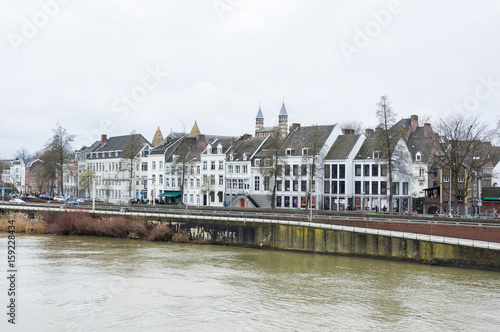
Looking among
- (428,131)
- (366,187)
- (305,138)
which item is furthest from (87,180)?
(428,131)

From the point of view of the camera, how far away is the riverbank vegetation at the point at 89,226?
53.1m

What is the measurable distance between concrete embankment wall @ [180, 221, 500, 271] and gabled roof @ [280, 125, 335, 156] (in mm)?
21562

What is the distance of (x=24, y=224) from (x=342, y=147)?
3979 centimetres

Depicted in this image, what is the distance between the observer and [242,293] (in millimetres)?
30297

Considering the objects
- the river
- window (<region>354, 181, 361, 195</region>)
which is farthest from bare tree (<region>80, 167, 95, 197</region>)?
the river

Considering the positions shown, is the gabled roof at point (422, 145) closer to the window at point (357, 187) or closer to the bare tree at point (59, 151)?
the window at point (357, 187)

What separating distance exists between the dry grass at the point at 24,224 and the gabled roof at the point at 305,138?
31.0 metres

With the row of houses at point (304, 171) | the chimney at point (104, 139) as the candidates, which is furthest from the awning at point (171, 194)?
the chimney at point (104, 139)

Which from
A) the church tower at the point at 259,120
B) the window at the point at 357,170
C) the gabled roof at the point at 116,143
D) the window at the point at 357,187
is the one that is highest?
the church tower at the point at 259,120

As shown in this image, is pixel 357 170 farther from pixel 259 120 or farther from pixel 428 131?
pixel 259 120

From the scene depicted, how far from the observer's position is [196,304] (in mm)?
27953

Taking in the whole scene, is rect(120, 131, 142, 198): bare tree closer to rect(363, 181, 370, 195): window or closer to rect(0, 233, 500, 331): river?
rect(363, 181, 370, 195): window

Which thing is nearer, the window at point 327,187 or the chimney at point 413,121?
the window at point 327,187

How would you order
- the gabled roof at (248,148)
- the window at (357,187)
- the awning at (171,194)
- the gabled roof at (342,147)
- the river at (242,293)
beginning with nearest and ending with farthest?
1. the river at (242,293)
2. the window at (357,187)
3. the gabled roof at (342,147)
4. the gabled roof at (248,148)
5. the awning at (171,194)
